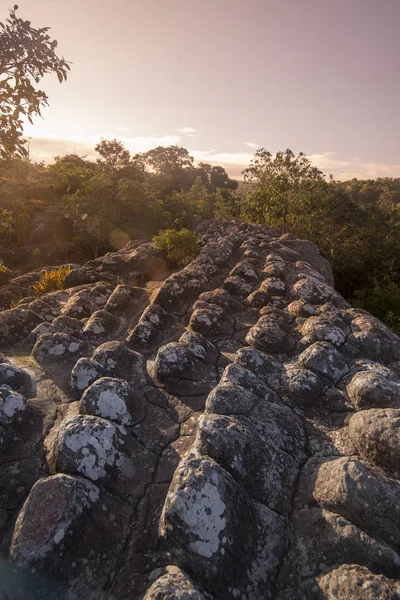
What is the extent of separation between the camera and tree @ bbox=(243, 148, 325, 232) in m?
14.3

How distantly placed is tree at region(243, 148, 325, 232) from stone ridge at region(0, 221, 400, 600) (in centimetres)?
977

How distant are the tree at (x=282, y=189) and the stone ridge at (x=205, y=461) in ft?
32.1

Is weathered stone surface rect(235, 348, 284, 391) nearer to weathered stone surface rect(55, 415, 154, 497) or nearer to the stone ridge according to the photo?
the stone ridge

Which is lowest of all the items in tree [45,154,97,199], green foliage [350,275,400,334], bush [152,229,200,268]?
green foliage [350,275,400,334]

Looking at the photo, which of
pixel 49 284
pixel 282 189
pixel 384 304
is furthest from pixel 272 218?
pixel 49 284

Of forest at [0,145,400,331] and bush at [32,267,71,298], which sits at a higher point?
forest at [0,145,400,331]

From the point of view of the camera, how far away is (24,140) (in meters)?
4.70

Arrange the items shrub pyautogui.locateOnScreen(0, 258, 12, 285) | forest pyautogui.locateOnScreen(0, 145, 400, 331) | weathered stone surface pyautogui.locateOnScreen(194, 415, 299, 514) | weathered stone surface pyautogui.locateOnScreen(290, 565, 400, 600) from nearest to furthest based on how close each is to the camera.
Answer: weathered stone surface pyautogui.locateOnScreen(290, 565, 400, 600) < weathered stone surface pyautogui.locateOnScreen(194, 415, 299, 514) < shrub pyautogui.locateOnScreen(0, 258, 12, 285) < forest pyautogui.locateOnScreen(0, 145, 400, 331)

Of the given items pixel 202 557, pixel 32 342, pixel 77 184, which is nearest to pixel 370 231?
pixel 32 342

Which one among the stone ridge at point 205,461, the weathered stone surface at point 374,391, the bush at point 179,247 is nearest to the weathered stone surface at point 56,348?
the stone ridge at point 205,461

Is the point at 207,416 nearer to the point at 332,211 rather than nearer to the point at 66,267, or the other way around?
the point at 66,267

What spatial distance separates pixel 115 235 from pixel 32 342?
35.2ft

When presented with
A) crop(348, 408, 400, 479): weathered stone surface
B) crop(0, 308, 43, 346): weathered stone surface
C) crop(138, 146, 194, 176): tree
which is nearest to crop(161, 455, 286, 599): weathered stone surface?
crop(348, 408, 400, 479): weathered stone surface

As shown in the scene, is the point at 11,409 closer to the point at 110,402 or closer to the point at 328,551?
the point at 110,402
